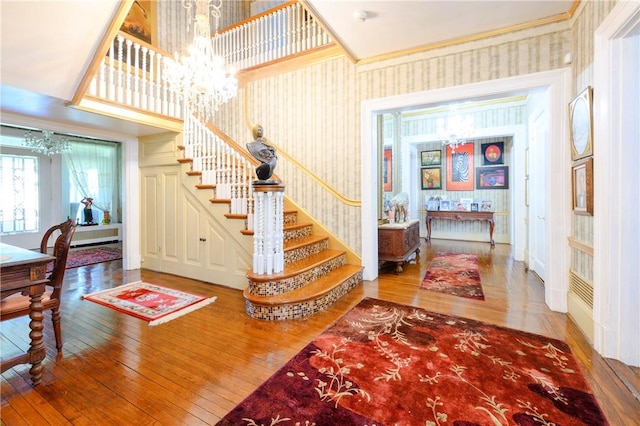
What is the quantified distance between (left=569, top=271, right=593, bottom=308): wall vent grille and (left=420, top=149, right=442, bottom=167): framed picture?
5.86 metres

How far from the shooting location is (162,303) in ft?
10.7

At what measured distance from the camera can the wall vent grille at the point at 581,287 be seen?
2461 millimetres

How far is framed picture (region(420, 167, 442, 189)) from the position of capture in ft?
27.0

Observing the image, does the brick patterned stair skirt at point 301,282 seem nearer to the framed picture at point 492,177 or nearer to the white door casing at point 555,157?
the white door casing at point 555,157

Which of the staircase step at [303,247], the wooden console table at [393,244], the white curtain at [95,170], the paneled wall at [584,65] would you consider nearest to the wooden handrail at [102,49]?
the staircase step at [303,247]

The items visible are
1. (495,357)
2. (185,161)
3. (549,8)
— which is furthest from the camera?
(185,161)

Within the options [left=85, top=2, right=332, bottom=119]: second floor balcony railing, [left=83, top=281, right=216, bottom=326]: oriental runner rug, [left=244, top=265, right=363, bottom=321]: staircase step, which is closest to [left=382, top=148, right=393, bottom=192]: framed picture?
[left=85, top=2, right=332, bottom=119]: second floor balcony railing

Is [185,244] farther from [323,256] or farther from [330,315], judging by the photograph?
[330,315]

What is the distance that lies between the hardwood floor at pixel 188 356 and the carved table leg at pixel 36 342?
0.29ft

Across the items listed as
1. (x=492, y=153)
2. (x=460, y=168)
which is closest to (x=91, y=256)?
(x=460, y=168)

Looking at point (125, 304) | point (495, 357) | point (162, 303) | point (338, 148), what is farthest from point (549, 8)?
point (125, 304)

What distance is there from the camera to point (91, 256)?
6.12 metres

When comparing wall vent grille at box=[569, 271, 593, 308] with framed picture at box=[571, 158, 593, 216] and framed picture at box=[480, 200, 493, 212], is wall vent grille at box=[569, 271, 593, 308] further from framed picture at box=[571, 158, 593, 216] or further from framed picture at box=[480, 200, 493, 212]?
framed picture at box=[480, 200, 493, 212]

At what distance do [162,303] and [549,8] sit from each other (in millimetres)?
5367
